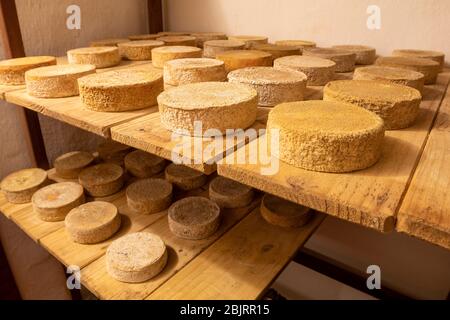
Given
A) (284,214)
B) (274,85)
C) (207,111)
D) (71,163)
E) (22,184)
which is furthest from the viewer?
(71,163)

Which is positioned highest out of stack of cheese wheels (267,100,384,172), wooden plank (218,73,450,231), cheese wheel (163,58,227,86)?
cheese wheel (163,58,227,86)

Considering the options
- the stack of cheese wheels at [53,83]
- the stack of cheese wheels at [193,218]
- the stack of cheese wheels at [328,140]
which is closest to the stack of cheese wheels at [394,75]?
the stack of cheese wheels at [328,140]

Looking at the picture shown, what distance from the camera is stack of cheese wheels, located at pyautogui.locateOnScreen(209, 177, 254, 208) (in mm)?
1158

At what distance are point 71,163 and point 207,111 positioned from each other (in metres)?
0.91


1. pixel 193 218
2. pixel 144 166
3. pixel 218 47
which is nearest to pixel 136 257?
pixel 193 218

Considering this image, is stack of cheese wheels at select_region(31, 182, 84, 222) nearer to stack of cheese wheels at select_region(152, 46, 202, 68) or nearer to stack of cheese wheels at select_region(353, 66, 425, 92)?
stack of cheese wheels at select_region(152, 46, 202, 68)

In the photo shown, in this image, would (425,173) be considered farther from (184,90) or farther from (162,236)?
(162,236)

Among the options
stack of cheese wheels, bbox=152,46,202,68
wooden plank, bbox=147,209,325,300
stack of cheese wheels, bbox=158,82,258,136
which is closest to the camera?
stack of cheese wheels, bbox=158,82,258,136

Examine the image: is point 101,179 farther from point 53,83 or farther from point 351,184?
point 351,184

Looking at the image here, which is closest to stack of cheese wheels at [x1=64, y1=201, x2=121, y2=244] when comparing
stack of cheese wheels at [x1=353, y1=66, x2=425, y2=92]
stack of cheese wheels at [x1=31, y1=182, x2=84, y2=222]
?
stack of cheese wheels at [x1=31, y1=182, x2=84, y2=222]

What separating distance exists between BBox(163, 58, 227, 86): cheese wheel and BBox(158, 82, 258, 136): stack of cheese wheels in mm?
193

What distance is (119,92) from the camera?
0.87 metres

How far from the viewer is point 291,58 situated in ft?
3.81
